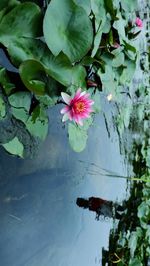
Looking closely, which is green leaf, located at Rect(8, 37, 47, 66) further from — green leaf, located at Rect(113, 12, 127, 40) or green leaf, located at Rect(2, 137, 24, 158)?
green leaf, located at Rect(113, 12, 127, 40)

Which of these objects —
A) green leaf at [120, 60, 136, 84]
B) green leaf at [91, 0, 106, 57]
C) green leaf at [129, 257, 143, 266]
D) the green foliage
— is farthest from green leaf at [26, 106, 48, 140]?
green leaf at [129, 257, 143, 266]

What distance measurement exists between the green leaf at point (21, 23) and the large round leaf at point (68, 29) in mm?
26

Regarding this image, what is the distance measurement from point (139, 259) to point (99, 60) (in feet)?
3.90

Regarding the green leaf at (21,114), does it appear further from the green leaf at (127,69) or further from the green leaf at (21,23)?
the green leaf at (127,69)

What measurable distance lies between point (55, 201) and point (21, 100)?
17.7 inches

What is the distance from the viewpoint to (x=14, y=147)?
997mm

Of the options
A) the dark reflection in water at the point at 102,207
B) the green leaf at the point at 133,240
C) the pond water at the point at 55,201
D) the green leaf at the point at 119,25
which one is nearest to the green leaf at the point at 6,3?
the pond water at the point at 55,201

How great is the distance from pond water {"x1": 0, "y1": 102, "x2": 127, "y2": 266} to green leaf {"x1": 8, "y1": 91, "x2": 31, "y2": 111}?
0.47 feet

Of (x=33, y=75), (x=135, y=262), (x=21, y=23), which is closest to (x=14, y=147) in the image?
(x=33, y=75)

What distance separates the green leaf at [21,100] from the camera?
3.09 ft

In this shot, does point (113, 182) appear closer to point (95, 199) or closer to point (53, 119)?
point (95, 199)

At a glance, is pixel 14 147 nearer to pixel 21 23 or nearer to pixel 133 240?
pixel 21 23

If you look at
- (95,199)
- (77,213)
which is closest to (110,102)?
(95,199)

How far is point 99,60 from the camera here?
1.26 metres
